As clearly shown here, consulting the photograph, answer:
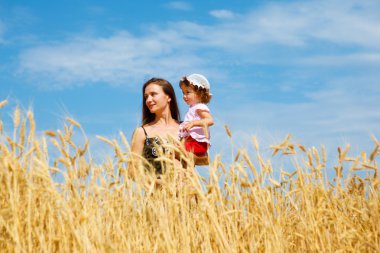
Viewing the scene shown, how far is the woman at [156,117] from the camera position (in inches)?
184

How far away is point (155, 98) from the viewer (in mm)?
4797

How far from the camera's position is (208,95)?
5133 millimetres

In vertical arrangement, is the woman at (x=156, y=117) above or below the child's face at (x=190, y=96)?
below

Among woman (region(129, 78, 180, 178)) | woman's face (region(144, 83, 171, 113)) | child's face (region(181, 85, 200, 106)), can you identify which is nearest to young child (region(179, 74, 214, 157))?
child's face (region(181, 85, 200, 106))

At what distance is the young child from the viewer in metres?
4.66

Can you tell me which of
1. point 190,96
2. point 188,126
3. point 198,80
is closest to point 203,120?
point 188,126

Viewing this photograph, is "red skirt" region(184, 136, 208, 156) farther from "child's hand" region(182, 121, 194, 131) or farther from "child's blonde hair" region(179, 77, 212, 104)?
"child's blonde hair" region(179, 77, 212, 104)

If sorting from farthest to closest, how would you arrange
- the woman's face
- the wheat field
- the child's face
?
1. the child's face
2. the woman's face
3. the wheat field

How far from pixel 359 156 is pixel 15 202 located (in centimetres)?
229

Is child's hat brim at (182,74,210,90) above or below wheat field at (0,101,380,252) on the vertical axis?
above

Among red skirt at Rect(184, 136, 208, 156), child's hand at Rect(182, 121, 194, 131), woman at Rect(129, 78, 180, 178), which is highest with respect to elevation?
woman at Rect(129, 78, 180, 178)

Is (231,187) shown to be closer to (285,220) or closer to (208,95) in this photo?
(285,220)

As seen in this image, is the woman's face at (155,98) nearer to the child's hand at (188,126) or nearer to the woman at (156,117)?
the woman at (156,117)

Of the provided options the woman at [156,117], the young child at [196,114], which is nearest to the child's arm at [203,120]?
the young child at [196,114]
